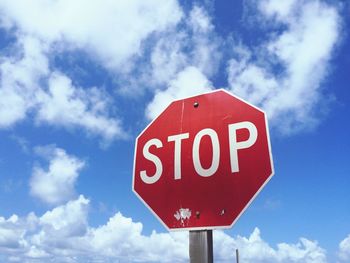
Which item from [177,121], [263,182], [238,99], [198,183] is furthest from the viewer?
[177,121]

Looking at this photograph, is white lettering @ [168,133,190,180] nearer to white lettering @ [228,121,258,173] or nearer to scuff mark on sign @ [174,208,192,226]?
scuff mark on sign @ [174,208,192,226]

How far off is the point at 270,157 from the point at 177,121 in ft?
3.23

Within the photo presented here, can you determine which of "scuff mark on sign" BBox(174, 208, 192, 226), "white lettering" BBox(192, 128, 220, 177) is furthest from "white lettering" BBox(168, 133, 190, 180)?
"scuff mark on sign" BBox(174, 208, 192, 226)

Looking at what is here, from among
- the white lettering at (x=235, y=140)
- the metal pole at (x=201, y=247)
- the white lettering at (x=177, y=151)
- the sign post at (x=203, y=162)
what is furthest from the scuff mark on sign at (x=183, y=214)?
the white lettering at (x=235, y=140)

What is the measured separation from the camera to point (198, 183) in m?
2.98

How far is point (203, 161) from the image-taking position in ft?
9.98

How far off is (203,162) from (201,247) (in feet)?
2.21

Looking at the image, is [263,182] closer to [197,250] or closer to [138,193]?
[197,250]

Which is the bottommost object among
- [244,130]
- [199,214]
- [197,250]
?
[197,250]

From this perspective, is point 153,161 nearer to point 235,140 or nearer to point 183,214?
point 183,214

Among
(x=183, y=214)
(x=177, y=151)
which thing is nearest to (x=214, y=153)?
(x=177, y=151)

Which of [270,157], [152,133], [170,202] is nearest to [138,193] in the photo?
[170,202]

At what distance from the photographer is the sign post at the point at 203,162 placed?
Result: 280cm

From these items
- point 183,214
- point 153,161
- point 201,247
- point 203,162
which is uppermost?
point 153,161
